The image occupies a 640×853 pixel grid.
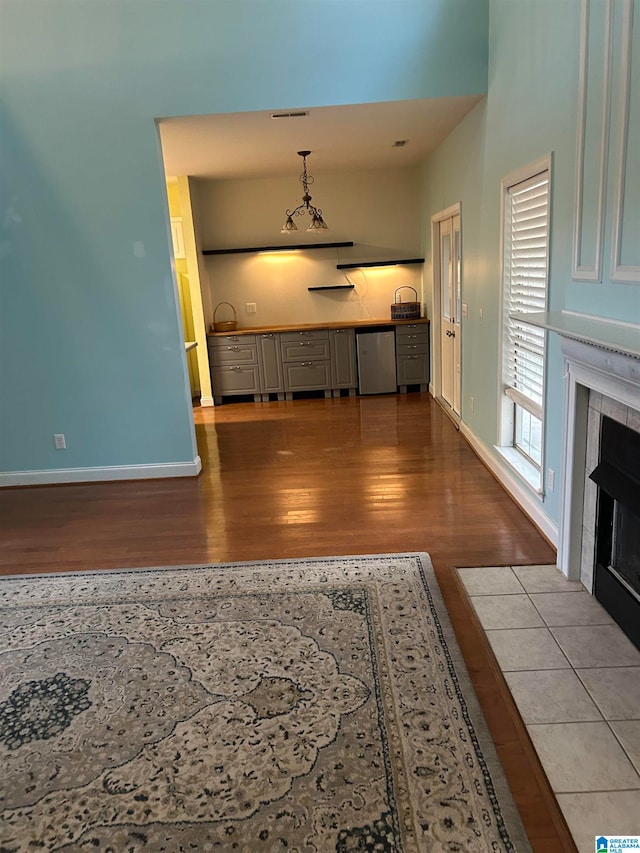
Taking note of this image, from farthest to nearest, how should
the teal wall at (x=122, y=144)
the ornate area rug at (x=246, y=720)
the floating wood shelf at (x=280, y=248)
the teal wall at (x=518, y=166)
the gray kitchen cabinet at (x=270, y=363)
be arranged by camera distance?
1. the floating wood shelf at (x=280, y=248)
2. the gray kitchen cabinet at (x=270, y=363)
3. the teal wall at (x=122, y=144)
4. the teal wall at (x=518, y=166)
5. the ornate area rug at (x=246, y=720)

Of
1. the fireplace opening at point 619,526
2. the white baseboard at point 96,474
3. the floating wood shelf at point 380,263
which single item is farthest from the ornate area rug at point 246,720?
the floating wood shelf at point 380,263

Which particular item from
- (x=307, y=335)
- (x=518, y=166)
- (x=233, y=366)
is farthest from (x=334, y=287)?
(x=518, y=166)

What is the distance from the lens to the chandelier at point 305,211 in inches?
252

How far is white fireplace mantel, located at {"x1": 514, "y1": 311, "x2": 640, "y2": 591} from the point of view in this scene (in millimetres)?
2121

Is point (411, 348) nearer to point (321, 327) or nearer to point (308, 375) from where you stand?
point (321, 327)

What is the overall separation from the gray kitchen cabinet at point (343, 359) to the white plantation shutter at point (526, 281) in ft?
11.1

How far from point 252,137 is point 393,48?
4.71ft

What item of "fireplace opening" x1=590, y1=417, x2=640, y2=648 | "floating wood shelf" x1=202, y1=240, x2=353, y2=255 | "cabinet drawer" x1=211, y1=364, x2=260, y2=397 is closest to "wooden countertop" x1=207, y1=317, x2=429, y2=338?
"cabinet drawer" x1=211, y1=364, x2=260, y2=397

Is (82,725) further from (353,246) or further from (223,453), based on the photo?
(353,246)

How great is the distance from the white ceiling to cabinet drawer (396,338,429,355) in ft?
6.68

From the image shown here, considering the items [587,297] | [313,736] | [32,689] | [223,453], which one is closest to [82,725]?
[32,689]

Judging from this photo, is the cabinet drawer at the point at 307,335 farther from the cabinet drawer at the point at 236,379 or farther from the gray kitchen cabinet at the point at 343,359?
the cabinet drawer at the point at 236,379

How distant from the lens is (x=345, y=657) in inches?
95.7

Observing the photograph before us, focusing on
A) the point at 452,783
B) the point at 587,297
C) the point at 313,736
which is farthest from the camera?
the point at 587,297
